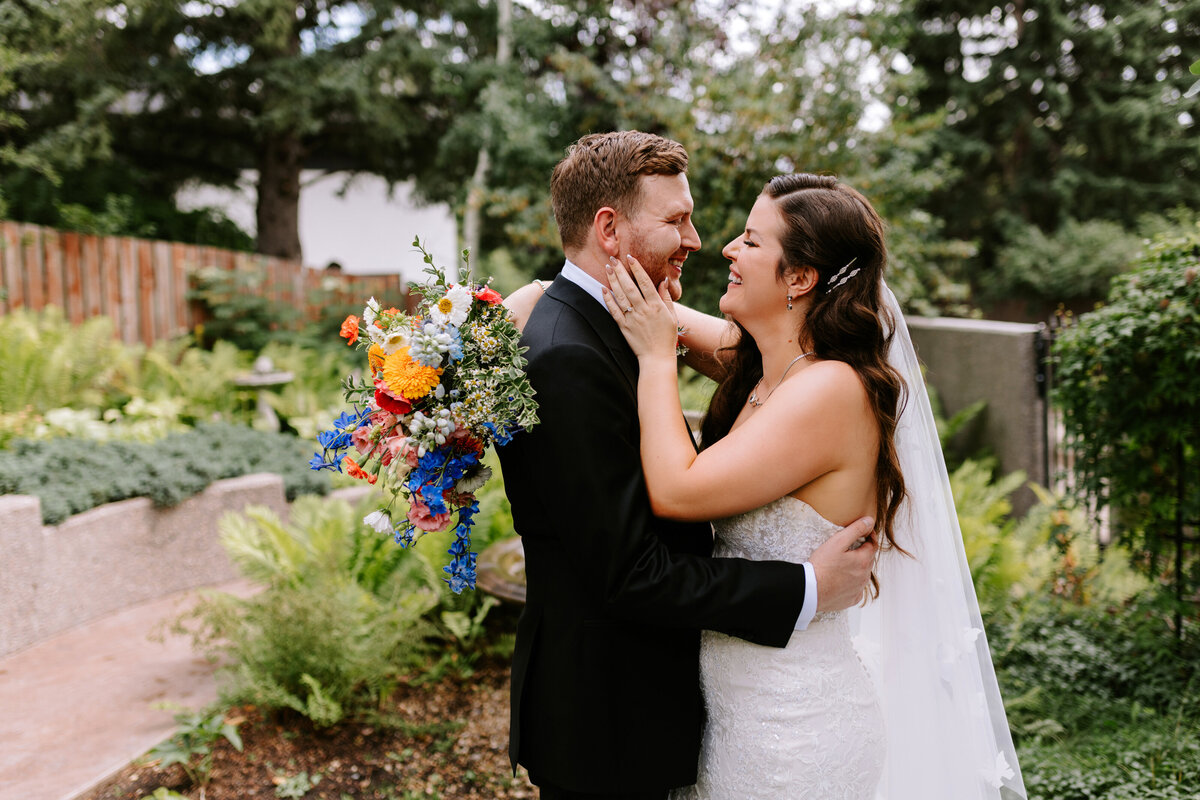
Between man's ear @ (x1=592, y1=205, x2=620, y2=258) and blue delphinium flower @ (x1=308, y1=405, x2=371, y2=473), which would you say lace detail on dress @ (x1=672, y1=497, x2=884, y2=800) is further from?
blue delphinium flower @ (x1=308, y1=405, x2=371, y2=473)

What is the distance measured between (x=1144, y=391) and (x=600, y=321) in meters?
3.59

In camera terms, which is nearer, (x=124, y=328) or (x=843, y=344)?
(x=843, y=344)

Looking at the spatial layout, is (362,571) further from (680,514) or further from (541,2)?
(541,2)

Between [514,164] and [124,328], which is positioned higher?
[514,164]

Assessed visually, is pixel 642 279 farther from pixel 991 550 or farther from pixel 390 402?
pixel 991 550

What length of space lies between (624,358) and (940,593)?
1.28 m

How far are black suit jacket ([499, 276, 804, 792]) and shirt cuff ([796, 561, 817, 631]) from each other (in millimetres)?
22

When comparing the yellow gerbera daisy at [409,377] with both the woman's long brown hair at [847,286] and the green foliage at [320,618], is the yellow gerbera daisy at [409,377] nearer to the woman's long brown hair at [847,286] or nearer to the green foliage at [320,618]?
the woman's long brown hair at [847,286]

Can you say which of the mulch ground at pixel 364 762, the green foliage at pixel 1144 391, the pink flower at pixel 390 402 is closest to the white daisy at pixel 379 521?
the pink flower at pixel 390 402

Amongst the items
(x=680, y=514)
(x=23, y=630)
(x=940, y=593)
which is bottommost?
(x=23, y=630)

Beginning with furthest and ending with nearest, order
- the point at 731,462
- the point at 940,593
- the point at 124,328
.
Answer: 1. the point at 124,328
2. the point at 940,593
3. the point at 731,462

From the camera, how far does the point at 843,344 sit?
2.26 m

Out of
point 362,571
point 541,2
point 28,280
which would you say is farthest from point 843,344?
point 541,2

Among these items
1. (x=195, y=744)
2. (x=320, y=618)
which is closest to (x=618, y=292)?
(x=320, y=618)
